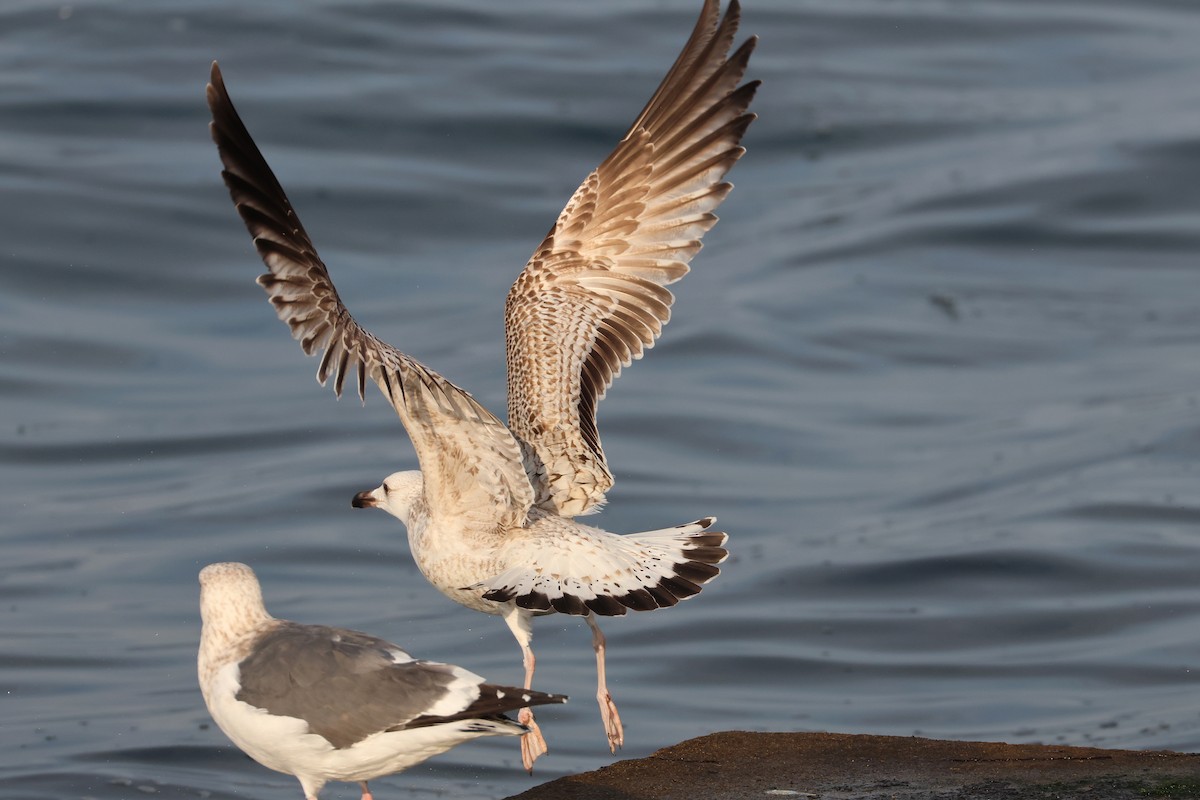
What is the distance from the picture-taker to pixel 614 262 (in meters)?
7.97

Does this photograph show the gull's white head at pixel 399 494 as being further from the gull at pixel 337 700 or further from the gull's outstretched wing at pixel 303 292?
the gull at pixel 337 700

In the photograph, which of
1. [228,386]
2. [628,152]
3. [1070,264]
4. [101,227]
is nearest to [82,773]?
[628,152]

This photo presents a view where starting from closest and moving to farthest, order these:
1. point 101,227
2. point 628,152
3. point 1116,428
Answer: point 628,152, point 1116,428, point 101,227

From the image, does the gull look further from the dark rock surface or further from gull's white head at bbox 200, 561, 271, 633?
the dark rock surface

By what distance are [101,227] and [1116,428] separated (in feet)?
39.8

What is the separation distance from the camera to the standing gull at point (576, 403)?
6.84m

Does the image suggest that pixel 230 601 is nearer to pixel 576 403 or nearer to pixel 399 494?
pixel 399 494

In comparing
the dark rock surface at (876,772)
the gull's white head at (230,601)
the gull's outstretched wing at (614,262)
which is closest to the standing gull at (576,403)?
the gull's outstretched wing at (614,262)

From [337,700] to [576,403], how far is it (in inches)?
88.1

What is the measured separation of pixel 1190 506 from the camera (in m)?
15.1

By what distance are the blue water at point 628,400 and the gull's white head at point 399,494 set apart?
2.00 metres

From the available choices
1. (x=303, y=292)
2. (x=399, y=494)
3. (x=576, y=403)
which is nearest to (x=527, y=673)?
(x=399, y=494)

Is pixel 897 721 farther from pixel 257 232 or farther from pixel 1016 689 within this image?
pixel 257 232

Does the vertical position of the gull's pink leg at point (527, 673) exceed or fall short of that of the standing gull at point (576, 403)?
it falls short
